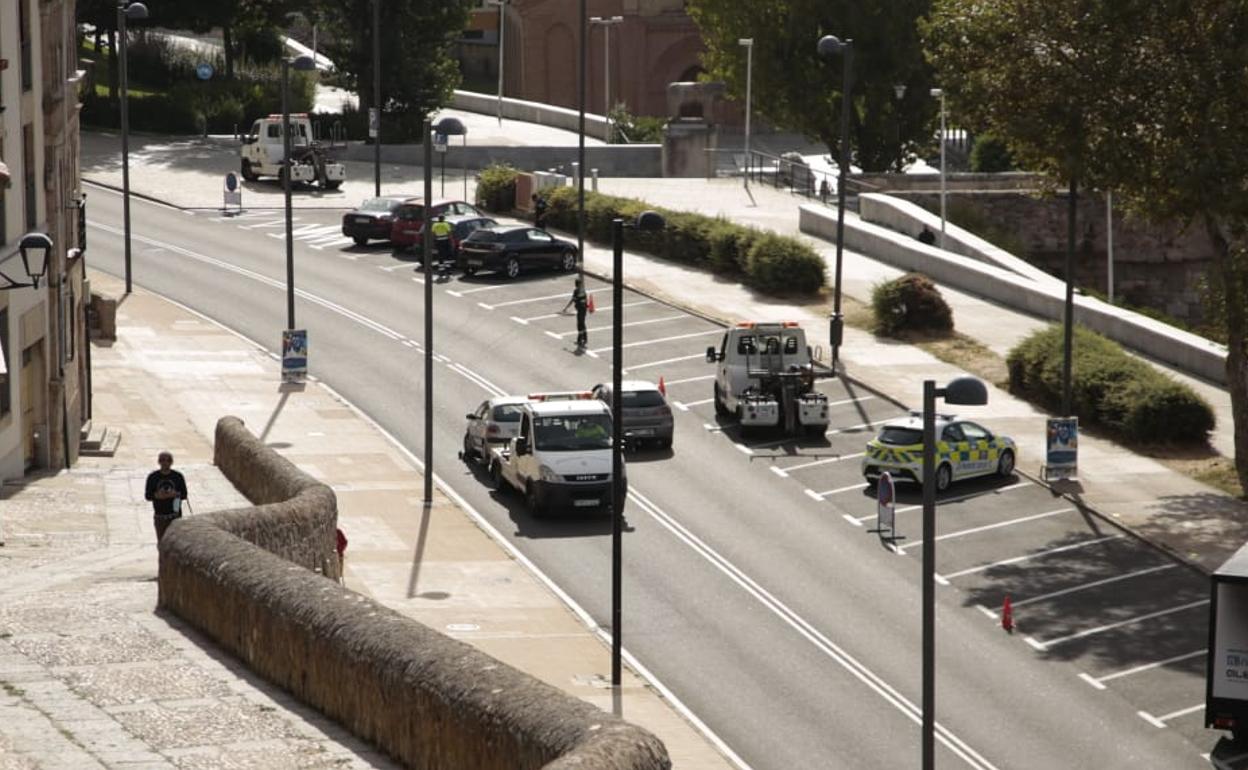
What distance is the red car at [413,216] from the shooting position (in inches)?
2547

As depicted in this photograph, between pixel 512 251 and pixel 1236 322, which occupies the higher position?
pixel 1236 322

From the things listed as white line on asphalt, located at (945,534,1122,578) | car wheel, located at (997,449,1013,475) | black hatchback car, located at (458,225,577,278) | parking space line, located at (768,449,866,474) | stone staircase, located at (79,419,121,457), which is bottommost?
white line on asphalt, located at (945,534,1122,578)

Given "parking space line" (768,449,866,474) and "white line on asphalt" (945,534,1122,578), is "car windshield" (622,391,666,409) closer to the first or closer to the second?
"parking space line" (768,449,866,474)

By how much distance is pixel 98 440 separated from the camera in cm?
4312

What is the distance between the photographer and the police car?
138 ft

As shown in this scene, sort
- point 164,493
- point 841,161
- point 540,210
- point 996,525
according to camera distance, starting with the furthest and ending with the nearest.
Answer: point 540,210, point 841,161, point 996,525, point 164,493

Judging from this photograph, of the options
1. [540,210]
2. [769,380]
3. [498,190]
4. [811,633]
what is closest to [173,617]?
[811,633]

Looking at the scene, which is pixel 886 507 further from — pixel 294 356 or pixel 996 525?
pixel 294 356

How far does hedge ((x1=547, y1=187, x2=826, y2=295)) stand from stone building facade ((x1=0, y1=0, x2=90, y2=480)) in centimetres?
1871

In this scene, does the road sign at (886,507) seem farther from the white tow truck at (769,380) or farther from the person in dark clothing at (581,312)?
the person in dark clothing at (581,312)

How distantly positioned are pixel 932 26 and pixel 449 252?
2131 centimetres

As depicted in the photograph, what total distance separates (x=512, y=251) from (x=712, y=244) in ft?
18.7

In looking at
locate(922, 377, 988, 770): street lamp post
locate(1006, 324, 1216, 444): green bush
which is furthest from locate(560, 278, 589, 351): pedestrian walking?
locate(922, 377, 988, 770): street lamp post

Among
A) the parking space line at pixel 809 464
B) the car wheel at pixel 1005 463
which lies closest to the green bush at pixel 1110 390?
the car wheel at pixel 1005 463
